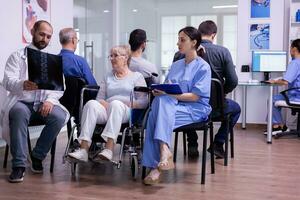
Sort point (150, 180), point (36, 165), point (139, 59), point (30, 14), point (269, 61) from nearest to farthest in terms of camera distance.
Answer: point (150, 180), point (36, 165), point (139, 59), point (30, 14), point (269, 61)

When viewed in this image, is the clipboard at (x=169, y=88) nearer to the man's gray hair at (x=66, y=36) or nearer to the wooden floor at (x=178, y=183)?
the wooden floor at (x=178, y=183)

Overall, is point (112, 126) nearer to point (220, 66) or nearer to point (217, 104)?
point (217, 104)

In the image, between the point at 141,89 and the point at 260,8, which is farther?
the point at 260,8

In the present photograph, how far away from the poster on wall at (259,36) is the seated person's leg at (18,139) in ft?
12.6

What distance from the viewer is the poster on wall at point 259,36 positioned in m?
5.86

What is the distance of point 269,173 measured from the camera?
3.27 m

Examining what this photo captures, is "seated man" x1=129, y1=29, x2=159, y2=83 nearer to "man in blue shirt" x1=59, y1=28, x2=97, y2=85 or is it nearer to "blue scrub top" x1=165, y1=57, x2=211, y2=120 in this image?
"man in blue shirt" x1=59, y1=28, x2=97, y2=85

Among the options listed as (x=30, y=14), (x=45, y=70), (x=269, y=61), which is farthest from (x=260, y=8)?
(x=45, y=70)

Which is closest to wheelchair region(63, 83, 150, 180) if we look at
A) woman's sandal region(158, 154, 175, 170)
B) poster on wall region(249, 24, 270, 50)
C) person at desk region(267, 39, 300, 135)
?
woman's sandal region(158, 154, 175, 170)

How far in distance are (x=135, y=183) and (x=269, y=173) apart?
112 centimetres

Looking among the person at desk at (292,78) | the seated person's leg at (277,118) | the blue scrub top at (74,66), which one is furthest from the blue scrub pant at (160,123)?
the seated person's leg at (277,118)

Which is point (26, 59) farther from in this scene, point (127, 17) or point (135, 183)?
point (127, 17)

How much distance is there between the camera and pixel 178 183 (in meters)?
2.95

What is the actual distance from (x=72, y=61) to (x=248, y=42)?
10.7 feet
